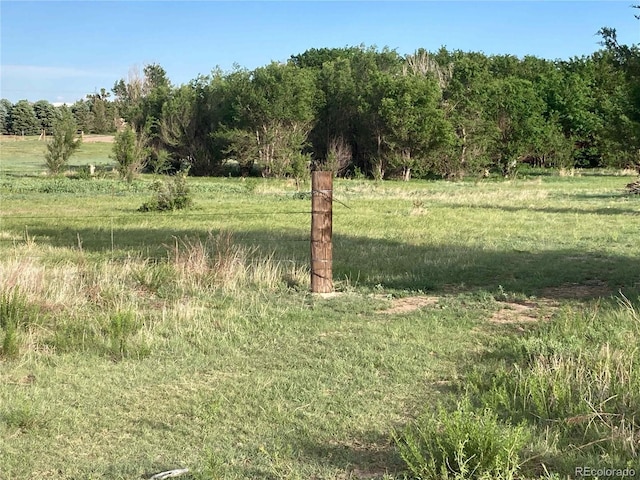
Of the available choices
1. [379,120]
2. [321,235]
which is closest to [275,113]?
[379,120]

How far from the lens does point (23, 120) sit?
108625 mm

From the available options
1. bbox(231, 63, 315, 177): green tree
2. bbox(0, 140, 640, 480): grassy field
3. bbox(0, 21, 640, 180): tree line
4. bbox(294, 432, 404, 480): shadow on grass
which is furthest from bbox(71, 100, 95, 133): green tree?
bbox(294, 432, 404, 480): shadow on grass

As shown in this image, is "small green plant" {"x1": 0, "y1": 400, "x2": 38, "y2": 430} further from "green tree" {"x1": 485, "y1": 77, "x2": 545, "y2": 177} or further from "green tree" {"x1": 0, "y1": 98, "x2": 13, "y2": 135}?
"green tree" {"x1": 0, "y1": 98, "x2": 13, "y2": 135}

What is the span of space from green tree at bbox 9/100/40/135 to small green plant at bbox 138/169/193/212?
96371 mm

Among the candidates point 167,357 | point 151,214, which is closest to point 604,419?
point 167,357

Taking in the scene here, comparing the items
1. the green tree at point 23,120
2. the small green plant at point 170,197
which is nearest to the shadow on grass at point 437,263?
the small green plant at point 170,197

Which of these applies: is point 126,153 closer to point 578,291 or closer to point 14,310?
point 14,310

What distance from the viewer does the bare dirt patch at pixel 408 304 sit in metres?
8.17

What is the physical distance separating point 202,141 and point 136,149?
13145mm

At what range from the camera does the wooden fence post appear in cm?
916

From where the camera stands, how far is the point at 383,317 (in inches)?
309

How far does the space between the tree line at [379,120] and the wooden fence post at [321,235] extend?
109 feet

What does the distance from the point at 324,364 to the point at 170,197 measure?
16.8 meters

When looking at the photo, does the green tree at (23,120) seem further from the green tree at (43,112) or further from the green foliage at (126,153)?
the green foliage at (126,153)
